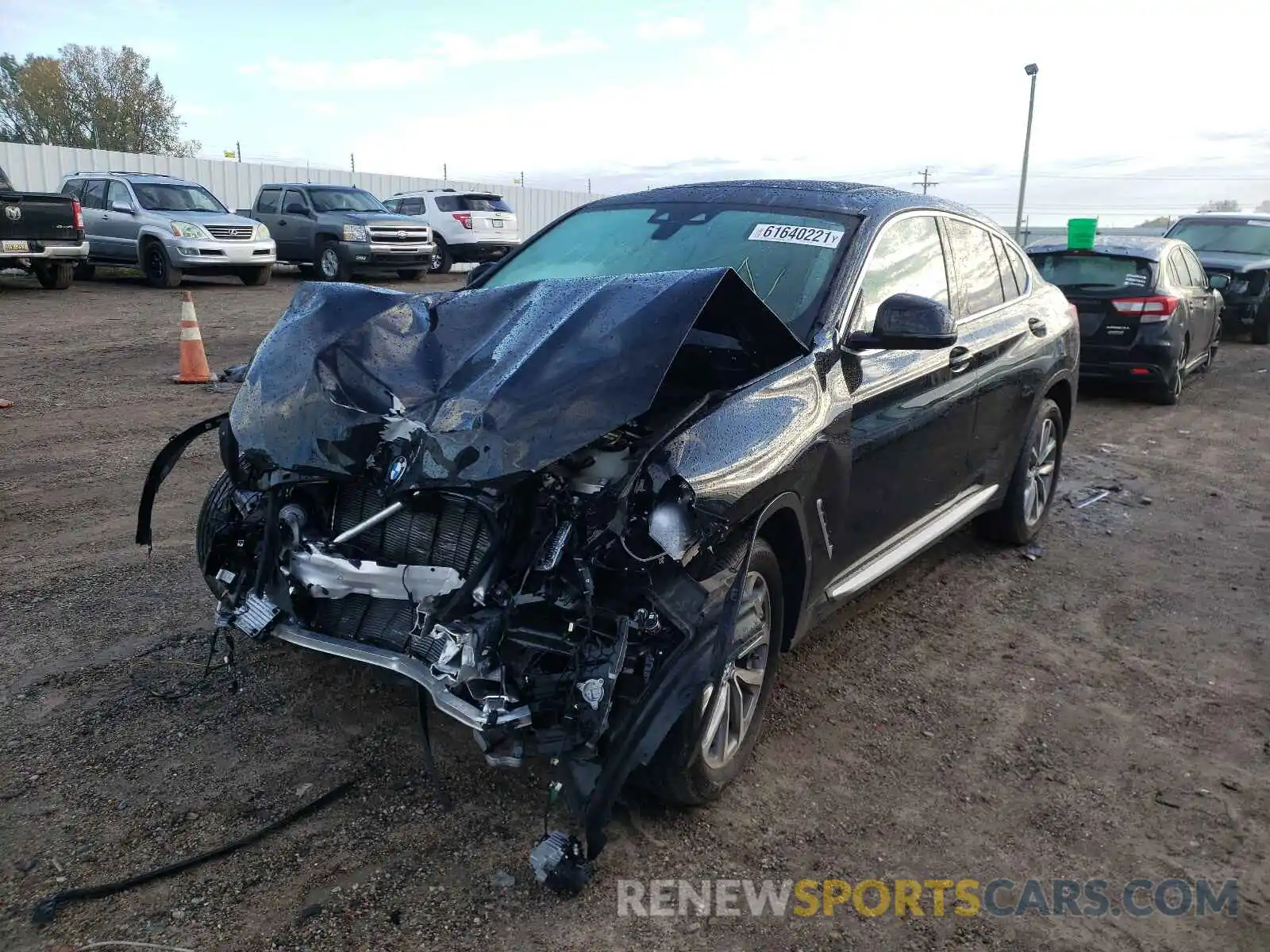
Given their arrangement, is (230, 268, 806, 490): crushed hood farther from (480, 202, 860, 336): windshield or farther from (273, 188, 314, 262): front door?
(273, 188, 314, 262): front door

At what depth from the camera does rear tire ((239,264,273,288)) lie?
18.0 meters

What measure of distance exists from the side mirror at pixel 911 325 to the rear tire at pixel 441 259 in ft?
64.7

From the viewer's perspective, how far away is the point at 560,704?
2635mm

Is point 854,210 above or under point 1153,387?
above

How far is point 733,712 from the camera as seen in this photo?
3.18 m

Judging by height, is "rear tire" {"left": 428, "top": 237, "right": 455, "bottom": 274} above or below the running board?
above

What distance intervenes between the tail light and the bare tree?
47.6 m

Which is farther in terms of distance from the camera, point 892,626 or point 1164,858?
point 892,626

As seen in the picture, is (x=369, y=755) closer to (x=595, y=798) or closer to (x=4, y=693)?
(x=595, y=798)

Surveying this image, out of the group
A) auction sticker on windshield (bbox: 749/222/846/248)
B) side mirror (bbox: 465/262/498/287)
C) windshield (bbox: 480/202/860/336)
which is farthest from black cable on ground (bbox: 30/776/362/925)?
auction sticker on windshield (bbox: 749/222/846/248)

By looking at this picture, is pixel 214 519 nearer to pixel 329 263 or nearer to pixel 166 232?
pixel 166 232

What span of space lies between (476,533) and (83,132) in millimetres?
53220

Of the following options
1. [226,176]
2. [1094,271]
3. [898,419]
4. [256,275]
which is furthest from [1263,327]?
[226,176]

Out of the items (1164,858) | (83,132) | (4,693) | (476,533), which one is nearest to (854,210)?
(476,533)
